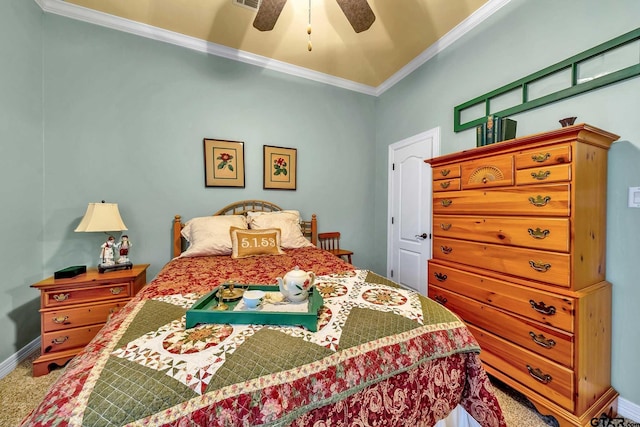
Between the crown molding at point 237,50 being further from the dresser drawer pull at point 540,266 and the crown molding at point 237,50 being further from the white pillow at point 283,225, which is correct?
the dresser drawer pull at point 540,266

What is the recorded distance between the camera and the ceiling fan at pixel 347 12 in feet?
5.11

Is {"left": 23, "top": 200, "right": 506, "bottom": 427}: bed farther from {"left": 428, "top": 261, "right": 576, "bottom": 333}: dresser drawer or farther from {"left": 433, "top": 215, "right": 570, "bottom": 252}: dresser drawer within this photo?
{"left": 433, "top": 215, "right": 570, "bottom": 252}: dresser drawer

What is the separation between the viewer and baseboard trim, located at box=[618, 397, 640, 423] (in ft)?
4.62

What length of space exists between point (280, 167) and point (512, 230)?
238 cm

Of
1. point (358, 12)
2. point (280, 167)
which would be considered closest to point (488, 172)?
point (358, 12)

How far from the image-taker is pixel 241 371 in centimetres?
71

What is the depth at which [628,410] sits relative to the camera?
4.71 feet

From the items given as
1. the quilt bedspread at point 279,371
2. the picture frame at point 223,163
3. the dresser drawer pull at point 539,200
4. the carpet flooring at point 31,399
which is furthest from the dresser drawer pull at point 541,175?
the picture frame at point 223,163

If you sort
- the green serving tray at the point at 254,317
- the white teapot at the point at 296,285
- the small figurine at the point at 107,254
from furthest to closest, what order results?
the small figurine at the point at 107,254
the white teapot at the point at 296,285
the green serving tray at the point at 254,317

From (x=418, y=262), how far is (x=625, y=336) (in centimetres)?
159

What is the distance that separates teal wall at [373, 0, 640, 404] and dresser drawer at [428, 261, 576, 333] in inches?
21.6

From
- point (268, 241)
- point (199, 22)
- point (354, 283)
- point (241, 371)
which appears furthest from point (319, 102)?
point (241, 371)

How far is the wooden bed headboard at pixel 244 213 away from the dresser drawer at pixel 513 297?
61.9 inches

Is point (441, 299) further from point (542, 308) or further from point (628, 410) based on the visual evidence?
point (628, 410)
